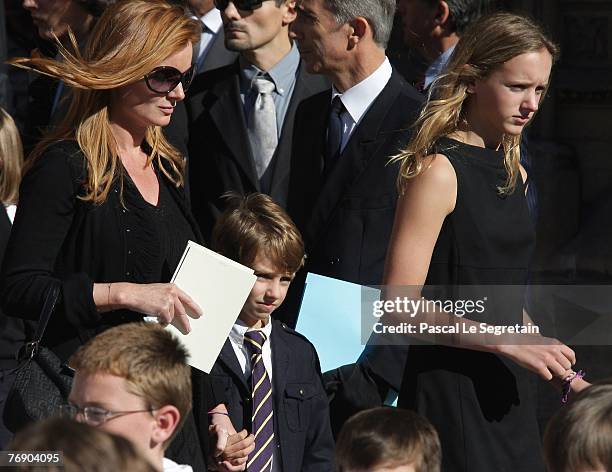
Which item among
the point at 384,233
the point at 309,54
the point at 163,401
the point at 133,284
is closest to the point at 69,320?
the point at 133,284

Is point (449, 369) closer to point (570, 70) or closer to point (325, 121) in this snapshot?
point (325, 121)

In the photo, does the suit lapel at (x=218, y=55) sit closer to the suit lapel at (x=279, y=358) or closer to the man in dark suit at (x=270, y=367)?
the man in dark suit at (x=270, y=367)

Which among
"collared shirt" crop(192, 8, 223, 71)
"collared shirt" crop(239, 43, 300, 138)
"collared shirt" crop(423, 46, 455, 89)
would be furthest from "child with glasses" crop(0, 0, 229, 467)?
"collared shirt" crop(192, 8, 223, 71)

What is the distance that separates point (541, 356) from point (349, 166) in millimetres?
1248

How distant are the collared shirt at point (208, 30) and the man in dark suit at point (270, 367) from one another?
1.86 m

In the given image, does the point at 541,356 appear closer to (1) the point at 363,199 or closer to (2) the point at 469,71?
(2) the point at 469,71

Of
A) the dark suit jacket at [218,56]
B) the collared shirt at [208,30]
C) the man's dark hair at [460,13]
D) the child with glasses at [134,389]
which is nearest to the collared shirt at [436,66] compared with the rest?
the man's dark hair at [460,13]

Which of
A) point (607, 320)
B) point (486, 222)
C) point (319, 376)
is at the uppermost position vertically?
point (486, 222)

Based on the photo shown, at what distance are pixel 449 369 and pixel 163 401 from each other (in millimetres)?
994

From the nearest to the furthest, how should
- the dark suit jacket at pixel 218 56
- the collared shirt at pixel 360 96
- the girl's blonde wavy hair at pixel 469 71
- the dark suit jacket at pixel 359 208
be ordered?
the girl's blonde wavy hair at pixel 469 71 < the dark suit jacket at pixel 359 208 < the collared shirt at pixel 360 96 < the dark suit jacket at pixel 218 56

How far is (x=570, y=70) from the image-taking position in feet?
24.9

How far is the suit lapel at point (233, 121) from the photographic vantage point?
5.21 meters

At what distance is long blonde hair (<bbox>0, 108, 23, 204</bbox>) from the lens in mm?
5062

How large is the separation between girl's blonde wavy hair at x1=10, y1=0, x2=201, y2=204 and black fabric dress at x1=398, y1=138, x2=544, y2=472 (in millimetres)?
828
